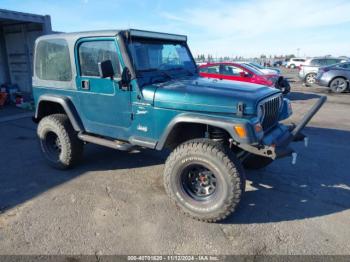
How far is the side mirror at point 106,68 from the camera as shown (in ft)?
10.9

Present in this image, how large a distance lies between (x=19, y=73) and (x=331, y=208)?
11.9 m

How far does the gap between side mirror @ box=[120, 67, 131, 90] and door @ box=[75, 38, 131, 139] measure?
0.25 feet

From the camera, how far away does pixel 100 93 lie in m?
3.83

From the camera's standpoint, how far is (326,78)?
13820 millimetres

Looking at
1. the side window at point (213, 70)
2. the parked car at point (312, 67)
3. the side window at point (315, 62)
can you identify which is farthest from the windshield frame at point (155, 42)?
the side window at point (315, 62)

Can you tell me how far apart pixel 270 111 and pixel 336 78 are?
12.3 m

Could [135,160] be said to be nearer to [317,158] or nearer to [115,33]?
[115,33]

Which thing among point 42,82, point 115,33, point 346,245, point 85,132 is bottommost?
point 346,245

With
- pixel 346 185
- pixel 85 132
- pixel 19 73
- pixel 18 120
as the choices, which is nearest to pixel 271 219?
pixel 346 185

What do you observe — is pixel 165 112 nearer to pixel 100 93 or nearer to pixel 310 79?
pixel 100 93

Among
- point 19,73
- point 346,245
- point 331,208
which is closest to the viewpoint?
point 346,245

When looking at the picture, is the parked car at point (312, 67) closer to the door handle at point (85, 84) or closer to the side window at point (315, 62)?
the side window at point (315, 62)

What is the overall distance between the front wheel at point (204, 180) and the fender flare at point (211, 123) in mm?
230

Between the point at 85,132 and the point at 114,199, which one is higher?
the point at 85,132
